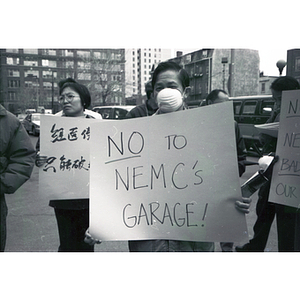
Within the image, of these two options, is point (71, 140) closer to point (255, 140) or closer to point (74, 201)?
point (74, 201)

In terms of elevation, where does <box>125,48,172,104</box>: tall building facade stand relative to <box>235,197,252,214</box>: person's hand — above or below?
above

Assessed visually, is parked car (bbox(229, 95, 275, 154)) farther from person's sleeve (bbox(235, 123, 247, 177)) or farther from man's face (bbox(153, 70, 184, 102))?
man's face (bbox(153, 70, 184, 102))

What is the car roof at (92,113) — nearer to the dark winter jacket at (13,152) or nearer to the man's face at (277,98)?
the dark winter jacket at (13,152)

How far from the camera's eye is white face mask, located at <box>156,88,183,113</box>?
180 cm

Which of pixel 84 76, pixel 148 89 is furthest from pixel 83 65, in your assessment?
pixel 148 89

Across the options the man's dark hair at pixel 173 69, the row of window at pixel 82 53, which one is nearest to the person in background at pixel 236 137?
the man's dark hair at pixel 173 69

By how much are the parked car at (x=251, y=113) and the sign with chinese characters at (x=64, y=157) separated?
108 cm

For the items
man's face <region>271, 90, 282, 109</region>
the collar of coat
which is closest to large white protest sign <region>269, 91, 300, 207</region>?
man's face <region>271, 90, 282, 109</region>

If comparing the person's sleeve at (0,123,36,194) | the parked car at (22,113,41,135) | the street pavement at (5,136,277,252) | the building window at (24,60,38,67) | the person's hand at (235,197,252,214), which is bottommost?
the street pavement at (5,136,277,252)

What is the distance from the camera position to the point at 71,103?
2205 mm

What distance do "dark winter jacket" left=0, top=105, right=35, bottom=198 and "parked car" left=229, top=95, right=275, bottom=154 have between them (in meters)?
1.58

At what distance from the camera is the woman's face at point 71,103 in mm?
2188

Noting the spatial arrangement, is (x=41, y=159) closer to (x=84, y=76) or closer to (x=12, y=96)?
(x=12, y=96)

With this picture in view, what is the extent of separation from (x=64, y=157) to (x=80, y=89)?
52cm
